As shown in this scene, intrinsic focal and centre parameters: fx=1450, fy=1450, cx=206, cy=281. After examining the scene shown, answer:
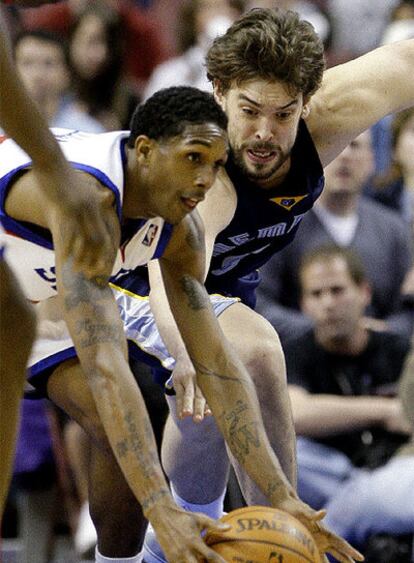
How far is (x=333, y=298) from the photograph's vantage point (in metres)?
6.58

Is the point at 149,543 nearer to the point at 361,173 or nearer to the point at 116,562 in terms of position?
the point at 116,562

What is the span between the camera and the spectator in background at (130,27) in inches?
345

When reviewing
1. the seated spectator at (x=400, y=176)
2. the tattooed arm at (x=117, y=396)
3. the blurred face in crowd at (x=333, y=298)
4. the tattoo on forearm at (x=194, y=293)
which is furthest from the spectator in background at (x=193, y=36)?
the tattooed arm at (x=117, y=396)

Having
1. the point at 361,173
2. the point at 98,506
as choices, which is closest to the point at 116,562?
the point at 98,506

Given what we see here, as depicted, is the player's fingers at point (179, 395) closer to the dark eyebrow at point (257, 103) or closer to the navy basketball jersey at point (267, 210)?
the navy basketball jersey at point (267, 210)

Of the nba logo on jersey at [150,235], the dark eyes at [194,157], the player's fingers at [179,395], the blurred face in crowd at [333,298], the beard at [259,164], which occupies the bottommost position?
the blurred face in crowd at [333,298]

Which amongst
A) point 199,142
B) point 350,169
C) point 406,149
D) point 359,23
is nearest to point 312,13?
point 359,23

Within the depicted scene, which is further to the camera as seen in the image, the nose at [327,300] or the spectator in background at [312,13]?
the spectator in background at [312,13]

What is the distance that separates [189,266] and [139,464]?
89 centimetres

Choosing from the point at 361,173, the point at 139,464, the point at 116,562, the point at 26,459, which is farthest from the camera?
the point at 361,173

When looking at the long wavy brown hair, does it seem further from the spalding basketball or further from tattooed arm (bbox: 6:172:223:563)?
the spalding basketball

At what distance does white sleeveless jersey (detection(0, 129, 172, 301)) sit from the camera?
425 centimetres

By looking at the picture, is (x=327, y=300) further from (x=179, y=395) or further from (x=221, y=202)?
(x=179, y=395)

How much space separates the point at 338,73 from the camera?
5.39 m
